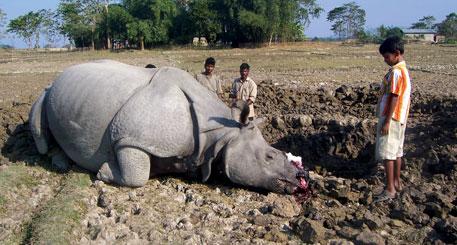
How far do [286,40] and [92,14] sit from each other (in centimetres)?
2445

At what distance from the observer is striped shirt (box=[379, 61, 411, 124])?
18.0ft

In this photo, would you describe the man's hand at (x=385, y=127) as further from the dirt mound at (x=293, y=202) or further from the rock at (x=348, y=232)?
the rock at (x=348, y=232)

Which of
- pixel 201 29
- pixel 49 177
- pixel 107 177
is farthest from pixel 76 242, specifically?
pixel 201 29

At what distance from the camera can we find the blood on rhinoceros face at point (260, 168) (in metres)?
5.93

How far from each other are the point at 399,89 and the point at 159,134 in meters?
2.77

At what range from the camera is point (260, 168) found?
5949mm

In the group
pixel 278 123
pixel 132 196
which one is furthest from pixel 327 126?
pixel 132 196

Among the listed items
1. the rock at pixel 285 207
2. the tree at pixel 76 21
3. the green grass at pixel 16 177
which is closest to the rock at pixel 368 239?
the rock at pixel 285 207

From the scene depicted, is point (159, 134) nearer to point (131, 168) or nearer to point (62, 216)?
point (131, 168)

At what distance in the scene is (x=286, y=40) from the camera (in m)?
51.7

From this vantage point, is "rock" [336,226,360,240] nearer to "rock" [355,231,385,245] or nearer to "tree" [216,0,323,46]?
"rock" [355,231,385,245]

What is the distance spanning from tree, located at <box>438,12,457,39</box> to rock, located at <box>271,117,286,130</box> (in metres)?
70.6

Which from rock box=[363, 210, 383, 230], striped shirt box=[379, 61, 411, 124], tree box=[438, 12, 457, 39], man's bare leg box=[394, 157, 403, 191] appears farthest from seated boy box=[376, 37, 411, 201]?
tree box=[438, 12, 457, 39]

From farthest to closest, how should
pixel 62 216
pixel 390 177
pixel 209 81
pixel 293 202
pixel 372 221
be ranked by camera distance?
1. pixel 209 81
2. pixel 293 202
3. pixel 390 177
4. pixel 62 216
5. pixel 372 221
